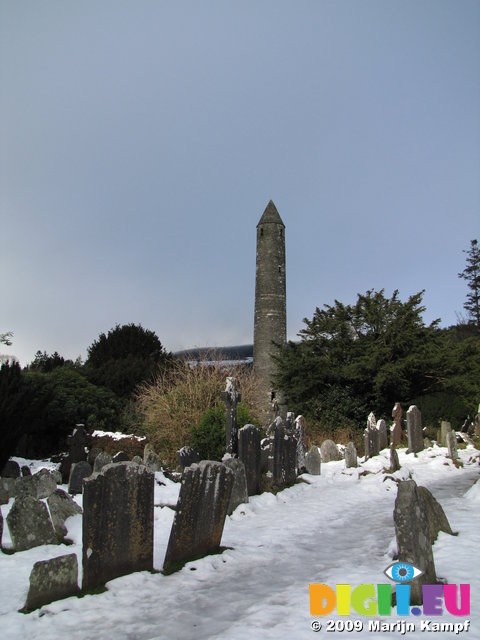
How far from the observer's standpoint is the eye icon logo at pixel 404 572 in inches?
150

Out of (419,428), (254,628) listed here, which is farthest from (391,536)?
(419,428)

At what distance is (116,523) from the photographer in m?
4.55

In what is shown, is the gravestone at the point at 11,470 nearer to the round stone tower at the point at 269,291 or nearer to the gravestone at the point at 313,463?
the gravestone at the point at 313,463

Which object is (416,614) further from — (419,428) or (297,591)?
(419,428)

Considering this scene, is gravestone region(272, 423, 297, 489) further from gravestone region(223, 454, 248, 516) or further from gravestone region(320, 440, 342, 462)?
gravestone region(320, 440, 342, 462)

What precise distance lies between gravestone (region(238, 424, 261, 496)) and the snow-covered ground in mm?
727

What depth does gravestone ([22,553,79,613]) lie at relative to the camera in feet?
12.9

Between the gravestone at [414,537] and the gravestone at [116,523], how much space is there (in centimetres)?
225

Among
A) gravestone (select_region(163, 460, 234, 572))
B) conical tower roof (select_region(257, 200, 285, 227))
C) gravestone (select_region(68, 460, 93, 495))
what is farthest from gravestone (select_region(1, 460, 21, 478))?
conical tower roof (select_region(257, 200, 285, 227))

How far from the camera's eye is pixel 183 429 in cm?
1340

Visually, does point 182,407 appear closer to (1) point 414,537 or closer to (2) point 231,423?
(2) point 231,423

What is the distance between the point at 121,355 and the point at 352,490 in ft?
79.3

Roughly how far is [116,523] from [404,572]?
2.43 meters

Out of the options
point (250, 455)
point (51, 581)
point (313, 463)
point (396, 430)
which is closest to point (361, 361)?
point (396, 430)
